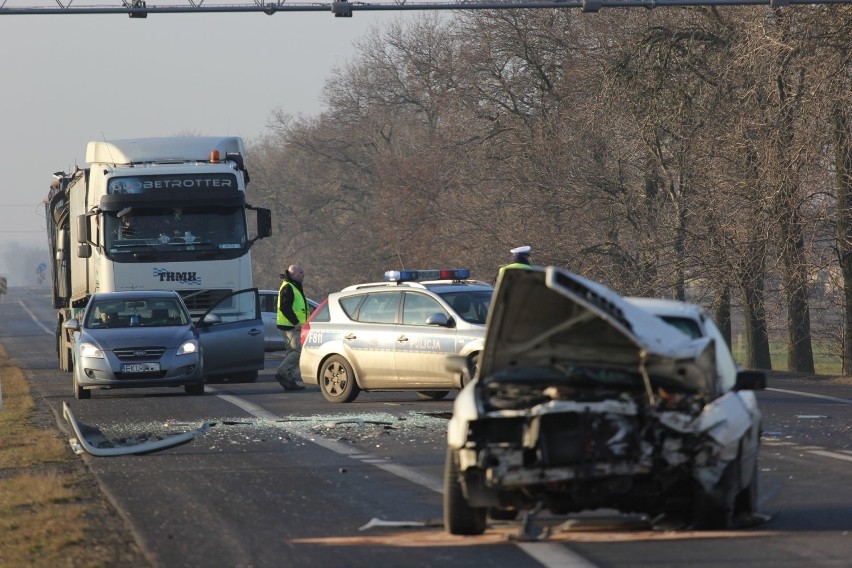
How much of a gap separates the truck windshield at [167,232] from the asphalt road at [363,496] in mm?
6253

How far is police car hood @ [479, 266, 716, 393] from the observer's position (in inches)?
307

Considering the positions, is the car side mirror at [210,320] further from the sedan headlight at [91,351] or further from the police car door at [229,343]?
the sedan headlight at [91,351]

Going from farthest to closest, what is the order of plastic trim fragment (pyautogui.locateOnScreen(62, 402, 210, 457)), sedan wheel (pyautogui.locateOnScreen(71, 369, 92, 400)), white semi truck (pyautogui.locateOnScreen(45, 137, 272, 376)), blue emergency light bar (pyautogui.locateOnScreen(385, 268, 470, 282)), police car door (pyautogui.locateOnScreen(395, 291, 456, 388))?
white semi truck (pyautogui.locateOnScreen(45, 137, 272, 376))
sedan wheel (pyautogui.locateOnScreen(71, 369, 92, 400))
blue emergency light bar (pyautogui.locateOnScreen(385, 268, 470, 282))
police car door (pyautogui.locateOnScreen(395, 291, 456, 388))
plastic trim fragment (pyautogui.locateOnScreen(62, 402, 210, 457))

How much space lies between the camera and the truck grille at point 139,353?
67.3ft

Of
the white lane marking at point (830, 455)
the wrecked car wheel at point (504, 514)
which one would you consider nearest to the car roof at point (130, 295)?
the white lane marking at point (830, 455)

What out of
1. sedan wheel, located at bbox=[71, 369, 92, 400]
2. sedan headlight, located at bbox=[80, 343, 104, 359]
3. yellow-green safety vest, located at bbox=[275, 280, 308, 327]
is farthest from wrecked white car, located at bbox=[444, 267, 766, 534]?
yellow-green safety vest, located at bbox=[275, 280, 308, 327]

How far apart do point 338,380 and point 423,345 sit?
1.54 metres

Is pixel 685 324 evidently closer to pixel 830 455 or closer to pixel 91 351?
pixel 830 455

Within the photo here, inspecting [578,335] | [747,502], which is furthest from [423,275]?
[578,335]

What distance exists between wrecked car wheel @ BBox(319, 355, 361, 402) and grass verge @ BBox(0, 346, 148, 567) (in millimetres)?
4657

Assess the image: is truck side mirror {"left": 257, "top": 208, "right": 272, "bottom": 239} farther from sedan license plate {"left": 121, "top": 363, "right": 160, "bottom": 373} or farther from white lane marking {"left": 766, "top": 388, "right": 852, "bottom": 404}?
white lane marking {"left": 766, "top": 388, "right": 852, "bottom": 404}

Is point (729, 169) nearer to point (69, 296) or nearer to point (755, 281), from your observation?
point (755, 281)

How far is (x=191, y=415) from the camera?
17.4m

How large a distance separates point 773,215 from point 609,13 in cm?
1057
